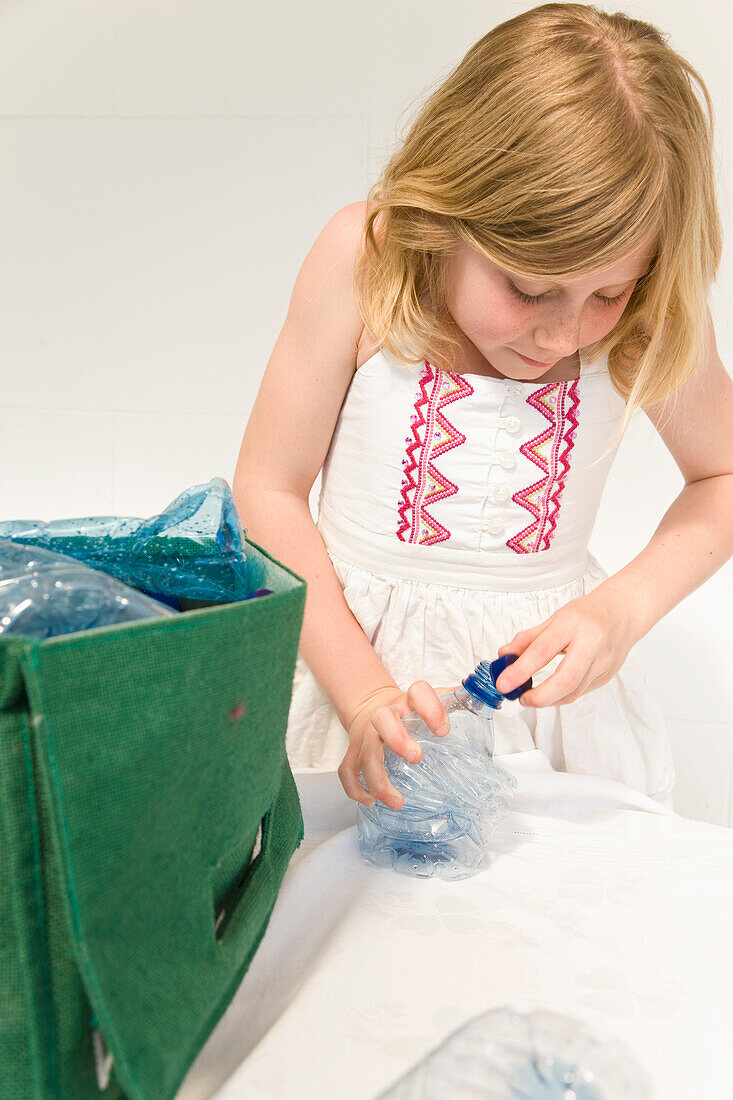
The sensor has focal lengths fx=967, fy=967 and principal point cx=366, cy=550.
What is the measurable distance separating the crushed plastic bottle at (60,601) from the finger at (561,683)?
292 mm

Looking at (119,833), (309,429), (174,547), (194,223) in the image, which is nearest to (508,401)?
(309,429)

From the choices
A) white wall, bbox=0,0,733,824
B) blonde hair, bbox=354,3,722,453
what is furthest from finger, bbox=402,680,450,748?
white wall, bbox=0,0,733,824

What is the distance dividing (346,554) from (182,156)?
3.21ft

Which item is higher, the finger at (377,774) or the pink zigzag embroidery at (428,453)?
the pink zigzag embroidery at (428,453)

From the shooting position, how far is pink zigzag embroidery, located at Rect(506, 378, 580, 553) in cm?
84

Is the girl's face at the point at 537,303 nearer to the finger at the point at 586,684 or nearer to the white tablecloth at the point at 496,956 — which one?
the finger at the point at 586,684

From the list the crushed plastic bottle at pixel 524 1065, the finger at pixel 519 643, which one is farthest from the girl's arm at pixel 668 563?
the crushed plastic bottle at pixel 524 1065

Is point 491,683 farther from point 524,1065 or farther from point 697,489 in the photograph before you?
point 697,489

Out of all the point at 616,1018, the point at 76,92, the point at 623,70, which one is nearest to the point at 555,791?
the point at 616,1018

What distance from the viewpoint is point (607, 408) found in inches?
34.3

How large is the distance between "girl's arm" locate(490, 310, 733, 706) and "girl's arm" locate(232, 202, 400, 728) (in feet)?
0.59

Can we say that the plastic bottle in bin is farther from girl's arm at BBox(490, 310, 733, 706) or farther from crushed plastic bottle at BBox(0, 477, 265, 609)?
crushed plastic bottle at BBox(0, 477, 265, 609)

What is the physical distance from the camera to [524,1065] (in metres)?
0.39

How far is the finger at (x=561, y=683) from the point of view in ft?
1.99
